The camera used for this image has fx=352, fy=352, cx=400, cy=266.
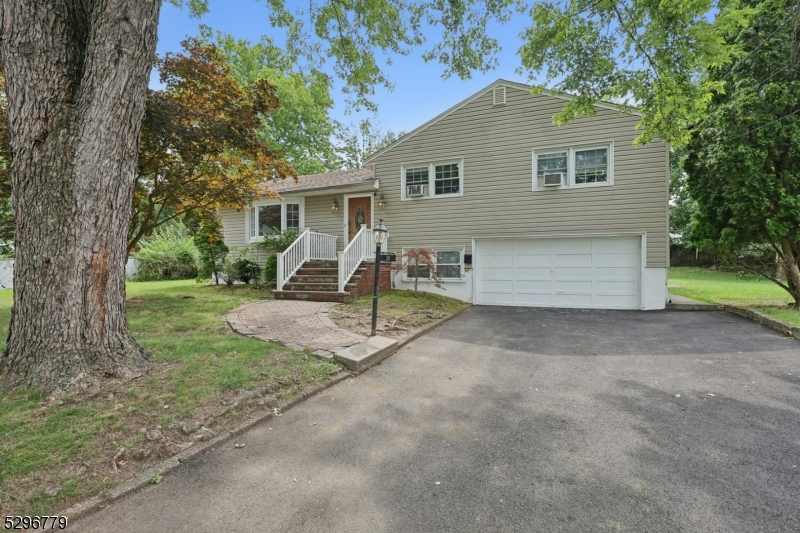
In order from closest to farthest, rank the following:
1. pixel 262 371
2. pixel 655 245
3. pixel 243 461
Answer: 1. pixel 243 461
2. pixel 262 371
3. pixel 655 245

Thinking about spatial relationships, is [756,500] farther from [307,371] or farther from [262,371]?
[262,371]

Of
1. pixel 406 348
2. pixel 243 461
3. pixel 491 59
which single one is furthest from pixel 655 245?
pixel 243 461

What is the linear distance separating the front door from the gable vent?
476 cm

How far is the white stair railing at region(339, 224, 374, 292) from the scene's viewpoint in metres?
8.91

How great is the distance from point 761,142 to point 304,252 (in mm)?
A: 10849

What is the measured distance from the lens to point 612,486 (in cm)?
218

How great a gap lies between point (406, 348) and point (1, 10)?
18.5 feet

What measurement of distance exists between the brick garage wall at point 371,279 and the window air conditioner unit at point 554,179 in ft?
16.4

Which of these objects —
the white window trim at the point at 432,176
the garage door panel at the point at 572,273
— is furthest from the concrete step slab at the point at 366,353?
the white window trim at the point at 432,176

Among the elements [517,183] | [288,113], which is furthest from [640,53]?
[288,113]

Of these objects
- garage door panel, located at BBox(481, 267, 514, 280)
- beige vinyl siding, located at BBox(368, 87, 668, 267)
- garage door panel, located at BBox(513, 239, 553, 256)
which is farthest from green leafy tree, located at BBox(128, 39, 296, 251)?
garage door panel, located at BBox(513, 239, 553, 256)

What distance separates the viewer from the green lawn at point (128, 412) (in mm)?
2094

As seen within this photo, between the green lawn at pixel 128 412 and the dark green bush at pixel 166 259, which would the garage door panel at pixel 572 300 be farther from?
the dark green bush at pixel 166 259

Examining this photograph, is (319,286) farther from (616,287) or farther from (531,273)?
(616,287)
